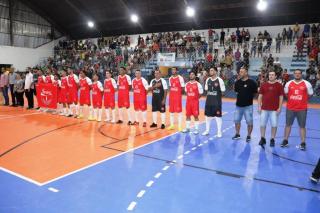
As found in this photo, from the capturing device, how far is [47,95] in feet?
42.9

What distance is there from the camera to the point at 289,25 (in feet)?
78.4

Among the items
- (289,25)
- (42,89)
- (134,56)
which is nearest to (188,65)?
(134,56)

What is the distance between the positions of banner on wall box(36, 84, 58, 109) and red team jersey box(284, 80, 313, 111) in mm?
9384

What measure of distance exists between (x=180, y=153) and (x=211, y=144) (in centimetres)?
131

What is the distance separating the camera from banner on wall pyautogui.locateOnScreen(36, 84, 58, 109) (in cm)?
1280

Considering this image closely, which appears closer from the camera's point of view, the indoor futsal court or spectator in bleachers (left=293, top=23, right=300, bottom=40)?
the indoor futsal court

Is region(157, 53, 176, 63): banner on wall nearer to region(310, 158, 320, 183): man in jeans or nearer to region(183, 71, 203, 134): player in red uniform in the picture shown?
region(183, 71, 203, 134): player in red uniform

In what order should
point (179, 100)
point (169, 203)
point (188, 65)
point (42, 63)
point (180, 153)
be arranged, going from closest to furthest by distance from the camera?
point (169, 203)
point (180, 153)
point (179, 100)
point (188, 65)
point (42, 63)

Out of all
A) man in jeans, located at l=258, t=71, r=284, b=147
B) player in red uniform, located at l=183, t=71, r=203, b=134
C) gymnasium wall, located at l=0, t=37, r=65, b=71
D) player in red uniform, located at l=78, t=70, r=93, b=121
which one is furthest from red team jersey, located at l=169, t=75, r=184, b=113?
gymnasium wall, located at l=0, t=37, r=65, b=71

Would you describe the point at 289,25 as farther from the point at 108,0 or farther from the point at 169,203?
the point at 169,203

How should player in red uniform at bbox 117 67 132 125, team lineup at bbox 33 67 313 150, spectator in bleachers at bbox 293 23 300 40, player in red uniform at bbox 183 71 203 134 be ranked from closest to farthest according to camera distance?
team lineup at bbox 33 67 313 150
player in red uniform at bbox 183 71 203 134
player in red uniform at bbox 117 67 132 125
spectator in bleachers at bbox 293 23 300 40

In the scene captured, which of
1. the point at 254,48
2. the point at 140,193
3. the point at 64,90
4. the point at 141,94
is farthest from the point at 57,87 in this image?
the point at 254,48

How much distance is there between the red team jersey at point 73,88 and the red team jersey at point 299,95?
7961 mm

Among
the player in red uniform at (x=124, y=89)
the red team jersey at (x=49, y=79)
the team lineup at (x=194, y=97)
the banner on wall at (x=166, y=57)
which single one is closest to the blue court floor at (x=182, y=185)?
the team lineup at (x=194, y=97)
